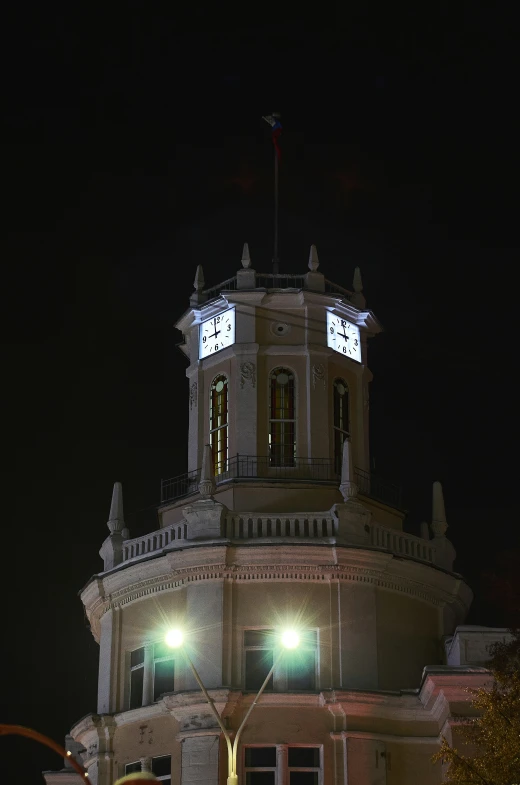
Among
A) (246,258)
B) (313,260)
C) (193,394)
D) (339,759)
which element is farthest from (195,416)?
(339,759)

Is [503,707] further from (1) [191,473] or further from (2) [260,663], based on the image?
(1) [191,473]

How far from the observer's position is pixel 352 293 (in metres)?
45.4

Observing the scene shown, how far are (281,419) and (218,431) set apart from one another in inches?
78.4

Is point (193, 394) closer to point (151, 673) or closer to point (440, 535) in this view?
Answer: point (440, 535)

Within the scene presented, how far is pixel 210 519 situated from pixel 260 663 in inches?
164

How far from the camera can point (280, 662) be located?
3753 centimetres

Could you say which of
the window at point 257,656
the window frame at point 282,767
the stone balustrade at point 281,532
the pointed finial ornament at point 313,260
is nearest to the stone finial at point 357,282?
the pointed finial ornament at point 313,260

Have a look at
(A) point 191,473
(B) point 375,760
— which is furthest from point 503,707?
(A) point 191,473

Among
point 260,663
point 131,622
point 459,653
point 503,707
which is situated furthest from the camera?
point 131,622

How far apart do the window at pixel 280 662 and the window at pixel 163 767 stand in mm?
2863

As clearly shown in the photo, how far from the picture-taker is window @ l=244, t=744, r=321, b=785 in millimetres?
35969

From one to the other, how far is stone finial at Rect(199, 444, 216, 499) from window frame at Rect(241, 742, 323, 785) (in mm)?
7141

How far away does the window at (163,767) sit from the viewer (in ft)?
121

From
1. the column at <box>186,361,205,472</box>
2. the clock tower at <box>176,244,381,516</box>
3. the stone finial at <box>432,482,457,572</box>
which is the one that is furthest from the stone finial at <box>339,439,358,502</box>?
the column at <box>186,361,205,472</box>
